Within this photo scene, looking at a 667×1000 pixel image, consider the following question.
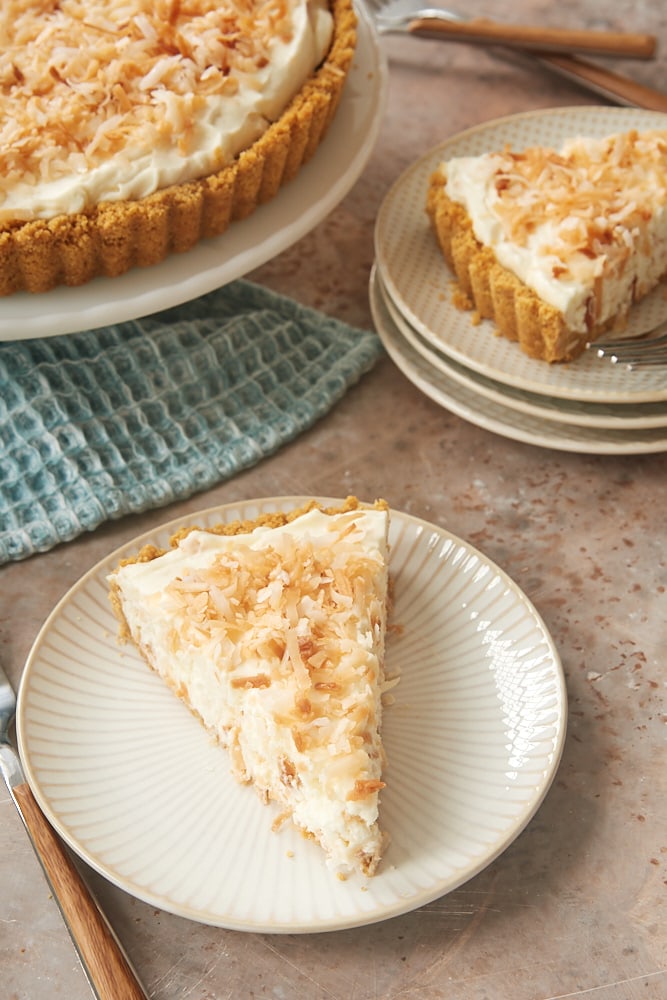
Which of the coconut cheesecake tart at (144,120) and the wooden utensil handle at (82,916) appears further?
the coconut cheesecake tart at (144,120)

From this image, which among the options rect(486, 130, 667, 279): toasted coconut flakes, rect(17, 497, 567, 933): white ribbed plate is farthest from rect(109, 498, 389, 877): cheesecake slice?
rect(486, 130, 667, 279): toasted coconut flakes

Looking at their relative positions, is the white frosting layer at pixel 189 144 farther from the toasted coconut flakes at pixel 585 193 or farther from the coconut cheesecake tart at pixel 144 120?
the toasted coconut flakes at pixel 585 193

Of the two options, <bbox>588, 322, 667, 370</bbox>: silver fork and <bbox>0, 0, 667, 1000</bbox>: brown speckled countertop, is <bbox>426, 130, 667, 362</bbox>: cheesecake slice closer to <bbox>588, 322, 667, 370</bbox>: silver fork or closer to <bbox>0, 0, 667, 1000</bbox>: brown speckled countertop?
<bbox>588, 322, 667, 370</bbox>: silver fork

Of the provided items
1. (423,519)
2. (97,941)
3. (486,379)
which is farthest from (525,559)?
(97,941)

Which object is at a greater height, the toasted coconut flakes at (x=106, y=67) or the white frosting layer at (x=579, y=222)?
the toasted coconut flakes at (x=106, y=67)

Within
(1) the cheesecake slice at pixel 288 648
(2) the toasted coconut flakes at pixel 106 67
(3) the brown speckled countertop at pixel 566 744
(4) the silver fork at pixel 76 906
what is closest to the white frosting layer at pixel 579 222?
(3) the brown speckled countertop at pixel 566 744

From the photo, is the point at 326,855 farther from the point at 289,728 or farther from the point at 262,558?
the point at 262,558

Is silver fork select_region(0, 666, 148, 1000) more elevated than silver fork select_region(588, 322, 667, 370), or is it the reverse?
silver fork select_region(588, 322, 667, 370)

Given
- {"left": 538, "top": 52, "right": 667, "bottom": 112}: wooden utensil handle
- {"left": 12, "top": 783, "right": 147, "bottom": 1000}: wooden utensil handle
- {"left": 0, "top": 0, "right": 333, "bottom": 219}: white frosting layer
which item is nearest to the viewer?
{"left": 12, "top": 783, "right": 147, "bottom": 1000}: wooden utensil handle
